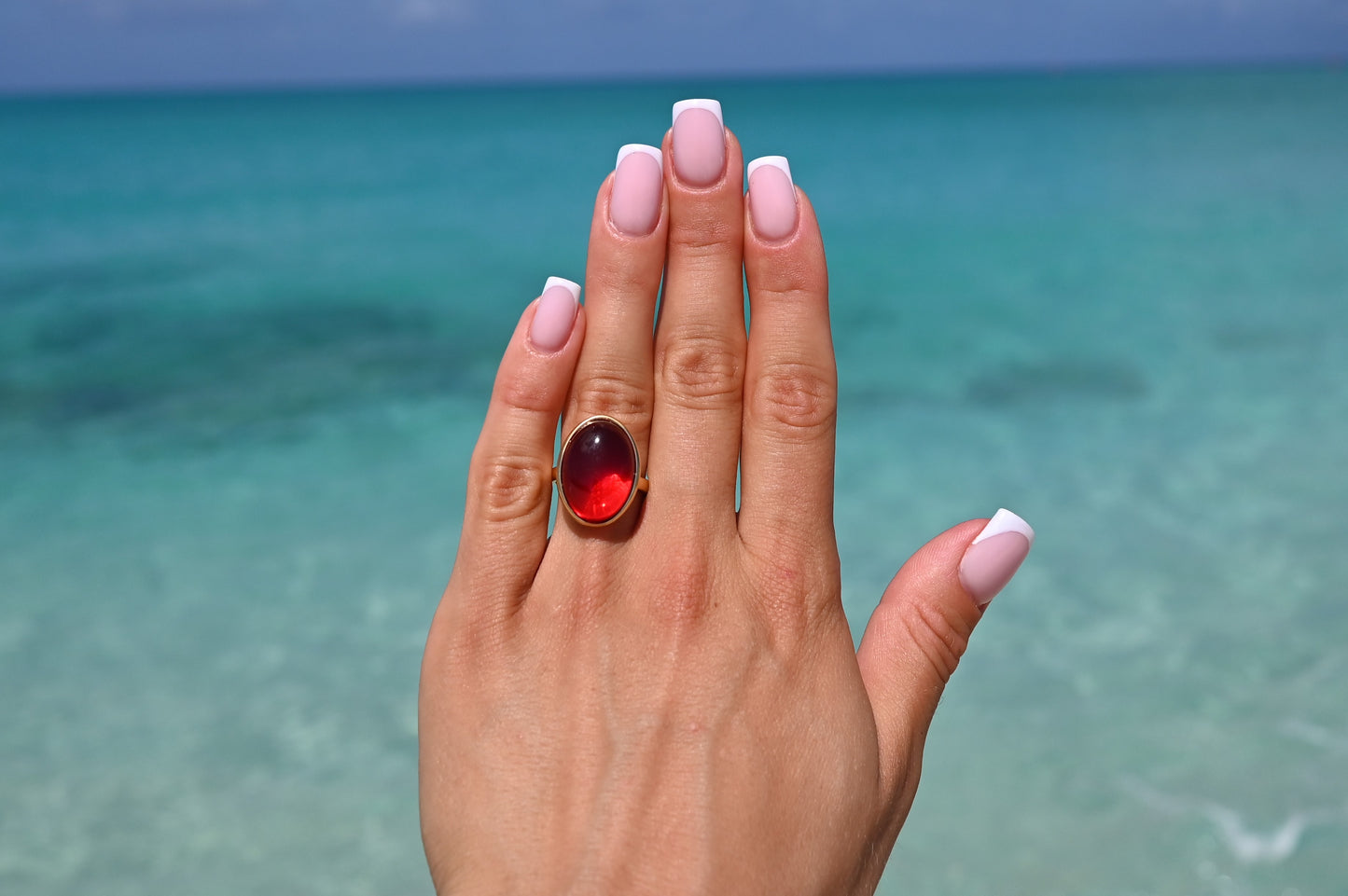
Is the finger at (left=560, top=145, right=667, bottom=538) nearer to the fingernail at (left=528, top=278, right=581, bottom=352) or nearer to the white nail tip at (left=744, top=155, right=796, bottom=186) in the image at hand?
the fingernail at (left=528, top=278, right=581, bottom=352)

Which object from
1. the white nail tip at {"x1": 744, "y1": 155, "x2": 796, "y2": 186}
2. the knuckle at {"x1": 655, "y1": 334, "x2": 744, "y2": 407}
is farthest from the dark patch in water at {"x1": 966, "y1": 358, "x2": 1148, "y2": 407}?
the white nail tip at {"x1": 744, "y1": 155, "x2": 796, "y2": 186}

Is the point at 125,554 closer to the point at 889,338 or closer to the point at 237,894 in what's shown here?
the point at 237,894

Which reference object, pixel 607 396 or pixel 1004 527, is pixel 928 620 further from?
pixel 607 396

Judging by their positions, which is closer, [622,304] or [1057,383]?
[622,304]

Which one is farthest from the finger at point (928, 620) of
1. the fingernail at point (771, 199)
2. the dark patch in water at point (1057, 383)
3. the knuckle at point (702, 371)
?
the dark patch in water at point (1057, 383)

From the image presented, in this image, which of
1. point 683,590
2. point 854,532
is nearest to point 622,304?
point 683,590

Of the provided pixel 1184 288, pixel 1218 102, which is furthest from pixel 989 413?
pixel 1218 102

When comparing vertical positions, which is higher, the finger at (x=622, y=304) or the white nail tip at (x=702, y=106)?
the white nail tip at (x=702, y=106)

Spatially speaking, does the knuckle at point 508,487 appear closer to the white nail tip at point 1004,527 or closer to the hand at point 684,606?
the hand at point 684,606
